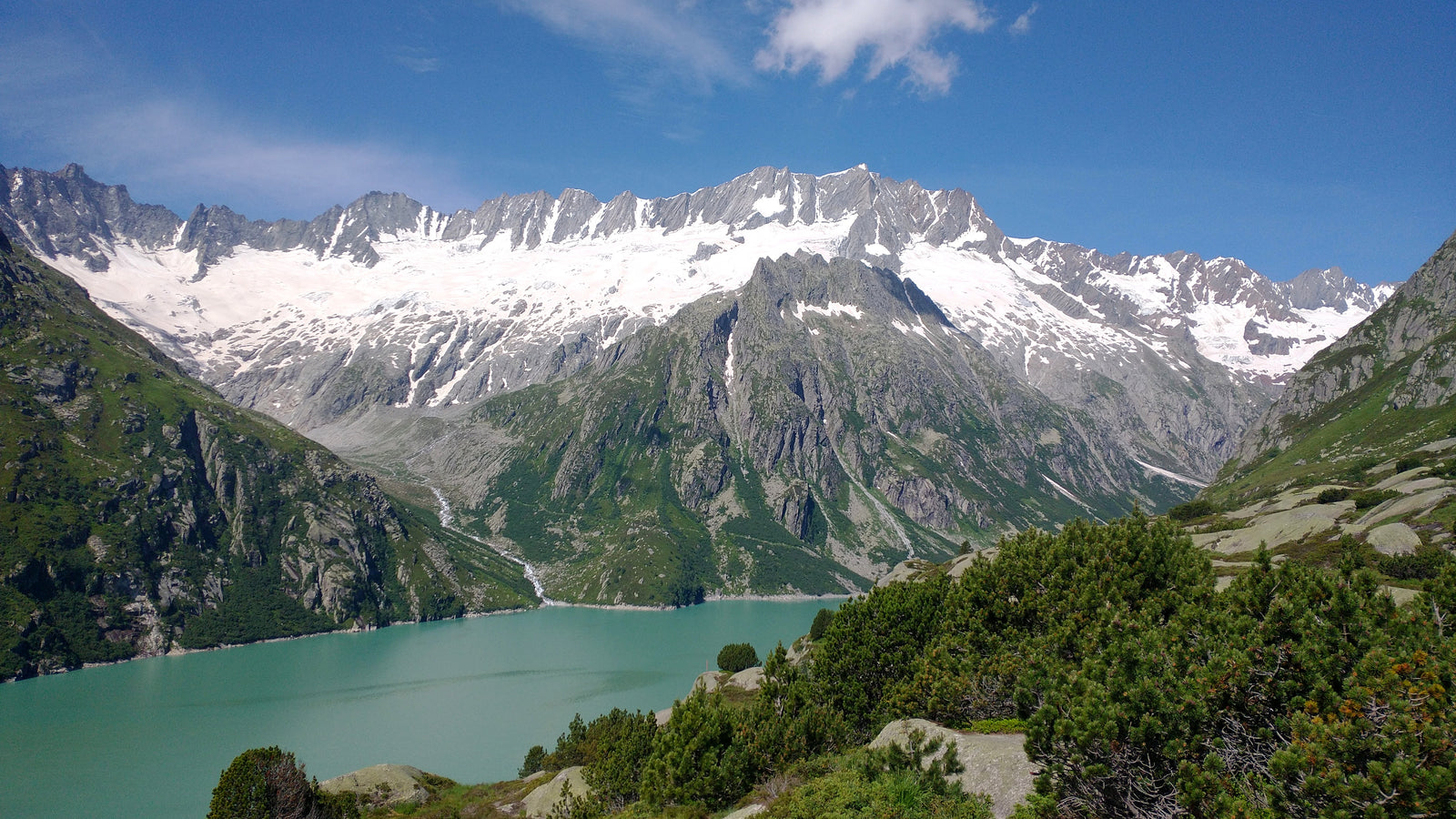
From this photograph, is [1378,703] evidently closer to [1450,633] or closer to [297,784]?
[1450,633]

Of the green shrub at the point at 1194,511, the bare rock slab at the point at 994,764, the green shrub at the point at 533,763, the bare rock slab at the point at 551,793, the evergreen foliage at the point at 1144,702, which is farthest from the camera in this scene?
the green shrub at the point at 1194,511

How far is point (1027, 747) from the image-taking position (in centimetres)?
2119

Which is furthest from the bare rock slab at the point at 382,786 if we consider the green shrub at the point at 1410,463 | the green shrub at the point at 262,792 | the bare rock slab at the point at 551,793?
the green shrub at the point at 1410,463

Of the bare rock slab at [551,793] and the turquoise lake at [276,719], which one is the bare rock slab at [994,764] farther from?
the turquoise lake at [276,719]

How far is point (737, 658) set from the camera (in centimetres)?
12788

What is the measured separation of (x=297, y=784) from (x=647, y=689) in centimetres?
12798

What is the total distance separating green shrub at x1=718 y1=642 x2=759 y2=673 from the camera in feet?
418

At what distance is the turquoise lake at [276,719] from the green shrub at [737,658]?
52.9 ft

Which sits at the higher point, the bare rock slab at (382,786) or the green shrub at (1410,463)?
the green shrub at (1410,463)

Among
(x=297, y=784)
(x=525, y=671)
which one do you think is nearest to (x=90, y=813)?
(x=297, y=784)

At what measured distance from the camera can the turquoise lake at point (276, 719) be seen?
106 m

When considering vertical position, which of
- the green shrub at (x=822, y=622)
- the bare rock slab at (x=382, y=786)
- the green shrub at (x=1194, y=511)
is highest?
the green shrub at (x=1194, y=511)

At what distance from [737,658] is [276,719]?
305 feet

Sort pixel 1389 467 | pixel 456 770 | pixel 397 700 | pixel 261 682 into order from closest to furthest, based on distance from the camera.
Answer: pixel 456 770
pixel 1389 467
pixel 397 700
pixel 261 682
